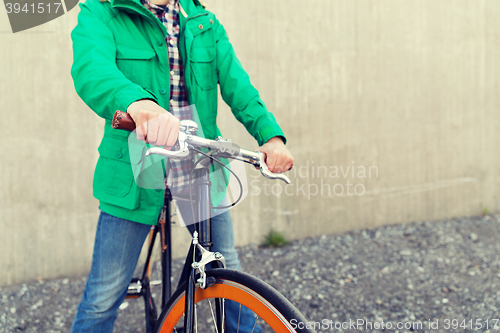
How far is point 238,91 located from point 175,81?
277 millimetres

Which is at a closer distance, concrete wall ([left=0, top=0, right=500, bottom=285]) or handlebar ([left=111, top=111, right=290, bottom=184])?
handlebar ([left=111, top=111, right=290, bottom=184])

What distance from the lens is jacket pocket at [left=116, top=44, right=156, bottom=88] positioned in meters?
1.38

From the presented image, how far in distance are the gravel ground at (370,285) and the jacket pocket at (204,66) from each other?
1.83 metres

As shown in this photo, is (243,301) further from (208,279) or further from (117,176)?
(117,176)

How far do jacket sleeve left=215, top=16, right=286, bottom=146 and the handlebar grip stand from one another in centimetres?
60

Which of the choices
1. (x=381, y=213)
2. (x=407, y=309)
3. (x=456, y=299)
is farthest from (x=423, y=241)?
(x=407, y=309)

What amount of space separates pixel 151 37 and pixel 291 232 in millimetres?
2776

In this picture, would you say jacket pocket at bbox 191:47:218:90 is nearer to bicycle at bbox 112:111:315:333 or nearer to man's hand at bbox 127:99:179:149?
bicycle at bbox 112:111:315:333

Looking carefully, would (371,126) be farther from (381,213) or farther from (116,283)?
(116,283)

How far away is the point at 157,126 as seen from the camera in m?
0.95

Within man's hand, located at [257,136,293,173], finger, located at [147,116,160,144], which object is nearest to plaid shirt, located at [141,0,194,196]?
man's hand, located at [257,136,293,173]

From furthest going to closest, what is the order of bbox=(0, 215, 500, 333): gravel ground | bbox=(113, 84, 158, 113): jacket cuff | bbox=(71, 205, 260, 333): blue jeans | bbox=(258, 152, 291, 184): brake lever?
1. bbox=(0, 215, 500, 333): gravel ground
2. bbox=(71, 205, 260, 333): blue jeans
3. bbox=(258, 152, 291, 184): brake lever
4. bbox=(113, 84, 158, 113): jacket cuff

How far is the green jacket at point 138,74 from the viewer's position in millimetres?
1228

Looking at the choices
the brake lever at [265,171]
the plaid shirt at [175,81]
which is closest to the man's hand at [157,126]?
the brake lever at [265,171]
